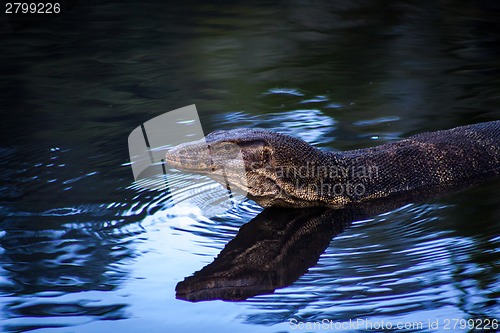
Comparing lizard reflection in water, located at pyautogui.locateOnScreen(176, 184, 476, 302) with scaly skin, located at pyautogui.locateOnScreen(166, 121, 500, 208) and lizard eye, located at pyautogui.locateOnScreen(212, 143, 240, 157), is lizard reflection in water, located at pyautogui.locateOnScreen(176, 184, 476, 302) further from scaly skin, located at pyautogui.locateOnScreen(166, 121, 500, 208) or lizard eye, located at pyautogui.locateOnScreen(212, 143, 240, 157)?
lizard eye, located at pyautogui.locateOnScreen(212, 143, 240, 157)

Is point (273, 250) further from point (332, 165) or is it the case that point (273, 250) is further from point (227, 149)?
point (332, 165)

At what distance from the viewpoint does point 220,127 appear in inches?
312

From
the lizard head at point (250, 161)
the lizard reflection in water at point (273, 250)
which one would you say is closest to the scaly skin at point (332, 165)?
the lizard head at point (250, 161)

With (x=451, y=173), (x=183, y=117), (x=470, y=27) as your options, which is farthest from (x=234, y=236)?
(x=470, y=27)

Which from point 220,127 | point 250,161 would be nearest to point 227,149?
point 250,161

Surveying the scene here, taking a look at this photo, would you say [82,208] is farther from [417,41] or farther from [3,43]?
[3,43]

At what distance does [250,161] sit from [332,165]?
69 centimetres

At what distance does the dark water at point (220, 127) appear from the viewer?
4.32 metres

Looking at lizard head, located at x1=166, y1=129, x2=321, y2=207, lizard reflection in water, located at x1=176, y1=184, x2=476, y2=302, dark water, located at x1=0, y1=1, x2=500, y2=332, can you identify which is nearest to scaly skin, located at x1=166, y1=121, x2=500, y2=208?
lizard head, located at x1=166, y1=129, x2=321, y2=207

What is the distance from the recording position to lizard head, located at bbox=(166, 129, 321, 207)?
554 cm

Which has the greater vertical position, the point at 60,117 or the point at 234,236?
the point at 60,117

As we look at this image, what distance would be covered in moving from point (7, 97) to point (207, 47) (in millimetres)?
3457

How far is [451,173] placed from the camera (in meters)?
6.04

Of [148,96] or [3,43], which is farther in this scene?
[3,43]
